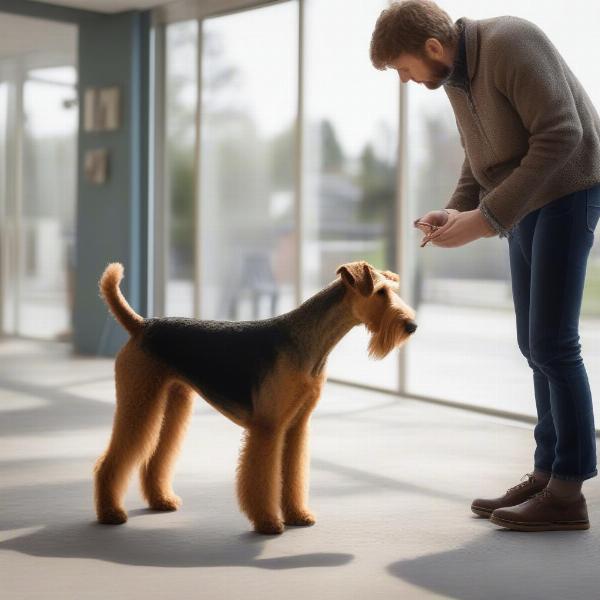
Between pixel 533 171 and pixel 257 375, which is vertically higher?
pixel 533 171

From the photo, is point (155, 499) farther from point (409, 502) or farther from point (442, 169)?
point (442, 169)

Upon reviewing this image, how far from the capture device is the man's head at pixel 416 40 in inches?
92.0

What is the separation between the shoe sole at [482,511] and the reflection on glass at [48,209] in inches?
202

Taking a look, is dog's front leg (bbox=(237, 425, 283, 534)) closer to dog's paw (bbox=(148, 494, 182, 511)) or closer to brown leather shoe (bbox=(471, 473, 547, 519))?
dog's paw (bbox=(148, 494, 182, 511))

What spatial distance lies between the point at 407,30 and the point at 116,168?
4700 millimetres

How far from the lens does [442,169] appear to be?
5.04 m

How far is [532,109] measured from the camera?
7.63 ft

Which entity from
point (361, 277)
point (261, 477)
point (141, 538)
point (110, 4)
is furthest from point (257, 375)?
point (110, 4)

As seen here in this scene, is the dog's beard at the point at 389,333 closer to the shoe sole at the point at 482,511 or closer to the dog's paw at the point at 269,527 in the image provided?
the dog's paw at the point at 269,527

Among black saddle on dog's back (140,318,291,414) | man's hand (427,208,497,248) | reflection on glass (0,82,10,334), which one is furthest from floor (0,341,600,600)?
reflection on glass (0,82,10,334)

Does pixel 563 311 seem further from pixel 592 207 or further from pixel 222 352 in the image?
pixel 222 352

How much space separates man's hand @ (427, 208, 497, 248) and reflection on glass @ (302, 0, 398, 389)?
2.85 m

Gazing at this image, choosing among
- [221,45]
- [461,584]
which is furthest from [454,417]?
[221,45]

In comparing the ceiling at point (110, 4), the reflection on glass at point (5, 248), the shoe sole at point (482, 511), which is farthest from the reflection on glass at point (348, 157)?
the reflection on glass at point (5, 248)
